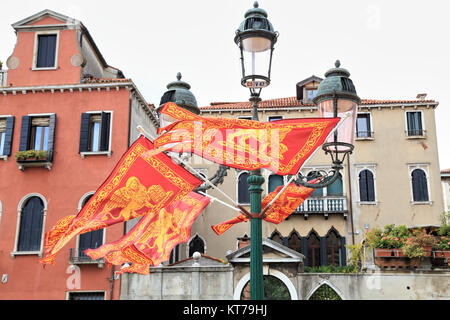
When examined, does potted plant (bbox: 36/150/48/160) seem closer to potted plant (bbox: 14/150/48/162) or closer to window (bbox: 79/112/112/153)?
potted plant (bbox: 14/150/48/162)

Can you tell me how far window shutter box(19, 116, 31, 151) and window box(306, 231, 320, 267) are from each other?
41.5 feet

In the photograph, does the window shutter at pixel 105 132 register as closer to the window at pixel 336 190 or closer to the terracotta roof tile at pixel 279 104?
the terracotta roof tile at pixel 279 104

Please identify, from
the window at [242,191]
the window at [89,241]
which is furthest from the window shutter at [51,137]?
the window at [242,191]

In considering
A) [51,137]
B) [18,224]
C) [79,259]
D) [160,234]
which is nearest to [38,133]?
[51,137]

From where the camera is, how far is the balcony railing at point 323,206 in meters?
24.1

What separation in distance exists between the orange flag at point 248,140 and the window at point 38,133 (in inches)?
548

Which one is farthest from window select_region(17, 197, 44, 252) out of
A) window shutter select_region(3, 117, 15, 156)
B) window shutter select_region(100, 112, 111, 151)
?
window shutter select_region(100, 112, 111, 151)

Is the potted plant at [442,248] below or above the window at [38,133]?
below

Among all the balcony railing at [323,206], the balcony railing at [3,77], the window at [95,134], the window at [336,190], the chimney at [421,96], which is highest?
the chimney at [421,96]

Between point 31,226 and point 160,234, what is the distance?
1223 centimetres

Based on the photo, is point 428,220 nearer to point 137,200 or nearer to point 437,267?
point 437,267
